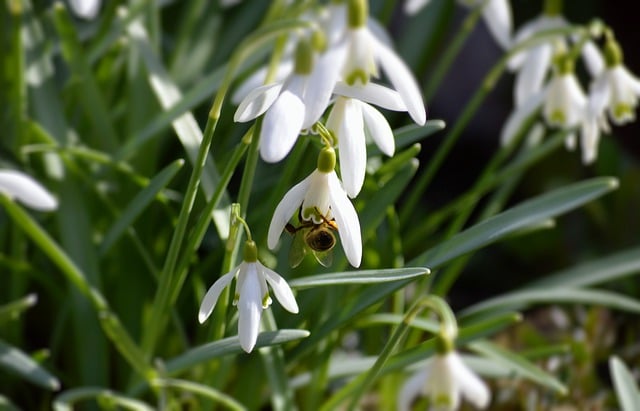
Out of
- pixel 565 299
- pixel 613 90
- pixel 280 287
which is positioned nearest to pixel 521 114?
pixel 613 90

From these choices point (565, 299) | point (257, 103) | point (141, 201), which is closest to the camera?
point (257, 103)

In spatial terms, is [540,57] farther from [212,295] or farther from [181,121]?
[212,295]

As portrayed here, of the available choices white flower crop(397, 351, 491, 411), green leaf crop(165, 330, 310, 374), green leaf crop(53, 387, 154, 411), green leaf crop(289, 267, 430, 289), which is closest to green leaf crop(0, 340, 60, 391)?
green leaf crop(53, 387, 154, 411)

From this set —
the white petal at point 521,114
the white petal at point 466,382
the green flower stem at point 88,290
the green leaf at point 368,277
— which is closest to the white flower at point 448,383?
the white petal at point 466,382

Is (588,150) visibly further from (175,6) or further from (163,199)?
(175,6)

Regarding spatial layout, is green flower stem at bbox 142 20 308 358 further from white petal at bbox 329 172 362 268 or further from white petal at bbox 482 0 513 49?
white petal at bbox 482 0 513 49

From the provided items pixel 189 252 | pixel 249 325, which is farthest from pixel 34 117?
pixel 249 325
